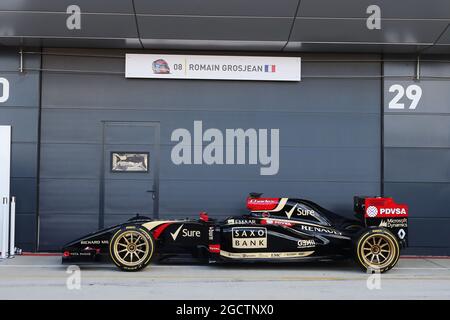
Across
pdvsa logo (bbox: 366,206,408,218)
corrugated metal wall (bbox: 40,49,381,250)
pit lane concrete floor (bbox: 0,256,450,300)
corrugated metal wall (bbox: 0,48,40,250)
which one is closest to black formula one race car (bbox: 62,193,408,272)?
pit lane concrete floor (bbox: 0,256,450,300)

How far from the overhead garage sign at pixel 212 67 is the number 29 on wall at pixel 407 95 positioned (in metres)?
1.87

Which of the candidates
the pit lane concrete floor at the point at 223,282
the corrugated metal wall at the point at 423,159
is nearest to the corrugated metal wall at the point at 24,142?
the pit lane concrete floor at the point at 223,282

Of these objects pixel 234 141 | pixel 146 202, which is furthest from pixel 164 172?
pixel 234 141

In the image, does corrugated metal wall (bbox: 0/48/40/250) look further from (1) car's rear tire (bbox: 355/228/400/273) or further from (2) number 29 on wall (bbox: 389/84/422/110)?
(2) number 29 on wall (bbox: 389/84/422/110)

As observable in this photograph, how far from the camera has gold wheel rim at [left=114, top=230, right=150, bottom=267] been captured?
9039mm

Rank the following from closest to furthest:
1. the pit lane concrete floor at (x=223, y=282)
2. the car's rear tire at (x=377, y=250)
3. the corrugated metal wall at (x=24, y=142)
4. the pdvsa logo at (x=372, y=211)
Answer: the pit lane concrete floor at (x=223, y=282) < the car's rear tire at (x=377, y=250) < the pdvsa logo at (x=372, y=211) < the corrugated metal wall at (x=24, y=142)

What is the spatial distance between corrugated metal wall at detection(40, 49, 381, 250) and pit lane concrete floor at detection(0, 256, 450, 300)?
5.44 ft

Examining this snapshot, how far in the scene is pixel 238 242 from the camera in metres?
9.23

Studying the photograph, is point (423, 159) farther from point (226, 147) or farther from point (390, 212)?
point (226, 147)

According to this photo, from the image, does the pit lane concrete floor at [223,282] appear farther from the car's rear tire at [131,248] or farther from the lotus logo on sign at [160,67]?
the lotus logo on sign at [160,67]

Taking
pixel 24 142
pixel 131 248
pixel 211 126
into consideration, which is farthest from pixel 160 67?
pixel 131 248

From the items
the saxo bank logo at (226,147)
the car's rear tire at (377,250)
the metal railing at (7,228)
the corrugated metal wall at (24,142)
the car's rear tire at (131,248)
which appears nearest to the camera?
the car's rear tire at (131,248)

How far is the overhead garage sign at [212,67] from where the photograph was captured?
11.5m
